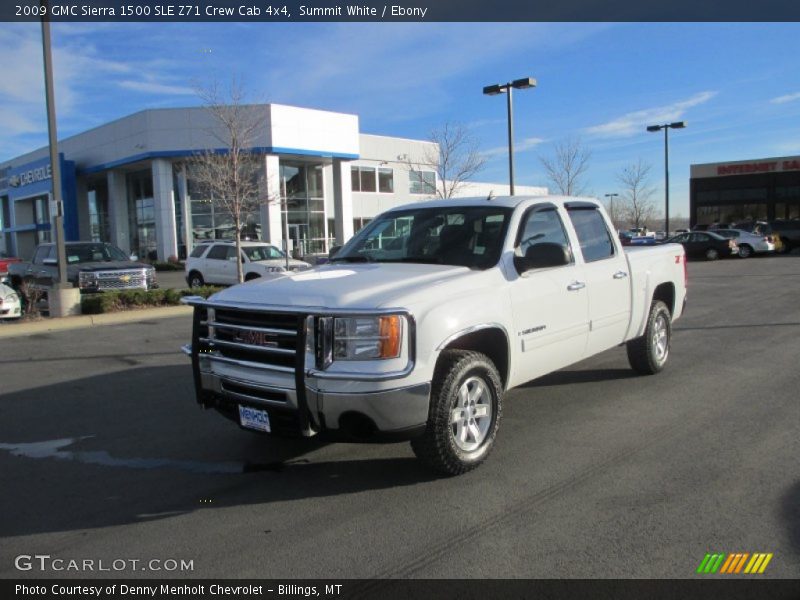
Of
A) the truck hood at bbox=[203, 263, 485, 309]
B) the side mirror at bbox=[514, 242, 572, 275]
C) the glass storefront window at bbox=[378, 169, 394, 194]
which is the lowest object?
the truck hood at bbox=[203, 263, 485, 309]

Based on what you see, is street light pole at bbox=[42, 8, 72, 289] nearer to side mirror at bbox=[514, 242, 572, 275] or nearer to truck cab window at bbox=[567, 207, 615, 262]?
→ truck cab window at bbox=[567, 207, 615, 262]

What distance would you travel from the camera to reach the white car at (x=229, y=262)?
1991 centimetres

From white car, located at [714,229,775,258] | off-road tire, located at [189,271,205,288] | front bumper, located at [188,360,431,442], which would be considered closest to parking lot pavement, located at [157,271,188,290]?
off-road tire, located at [189,271,205,288]

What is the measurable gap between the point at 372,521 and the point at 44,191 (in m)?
53.5

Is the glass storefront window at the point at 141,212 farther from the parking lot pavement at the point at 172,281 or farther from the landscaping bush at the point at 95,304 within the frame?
the landscaping bush at the point at 95,304

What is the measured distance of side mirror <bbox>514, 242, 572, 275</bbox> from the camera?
16.3ft

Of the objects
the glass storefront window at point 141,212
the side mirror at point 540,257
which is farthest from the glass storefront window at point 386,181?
the side mirror at point 540,257

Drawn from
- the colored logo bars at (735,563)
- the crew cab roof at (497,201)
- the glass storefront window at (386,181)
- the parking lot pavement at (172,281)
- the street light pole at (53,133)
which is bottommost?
the colored logo bars at (735,563)

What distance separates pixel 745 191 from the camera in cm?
5847

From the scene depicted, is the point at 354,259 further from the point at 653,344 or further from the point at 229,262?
the point at 229,262

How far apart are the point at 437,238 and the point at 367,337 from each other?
1.69 meters

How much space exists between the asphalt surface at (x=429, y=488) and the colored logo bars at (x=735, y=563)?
45mm

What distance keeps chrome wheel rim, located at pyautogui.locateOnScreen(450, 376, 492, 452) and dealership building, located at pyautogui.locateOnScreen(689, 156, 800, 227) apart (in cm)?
6035

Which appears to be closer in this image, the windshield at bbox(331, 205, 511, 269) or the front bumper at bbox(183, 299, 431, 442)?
the front bumper at bbox(183, 299, 431, 442)
